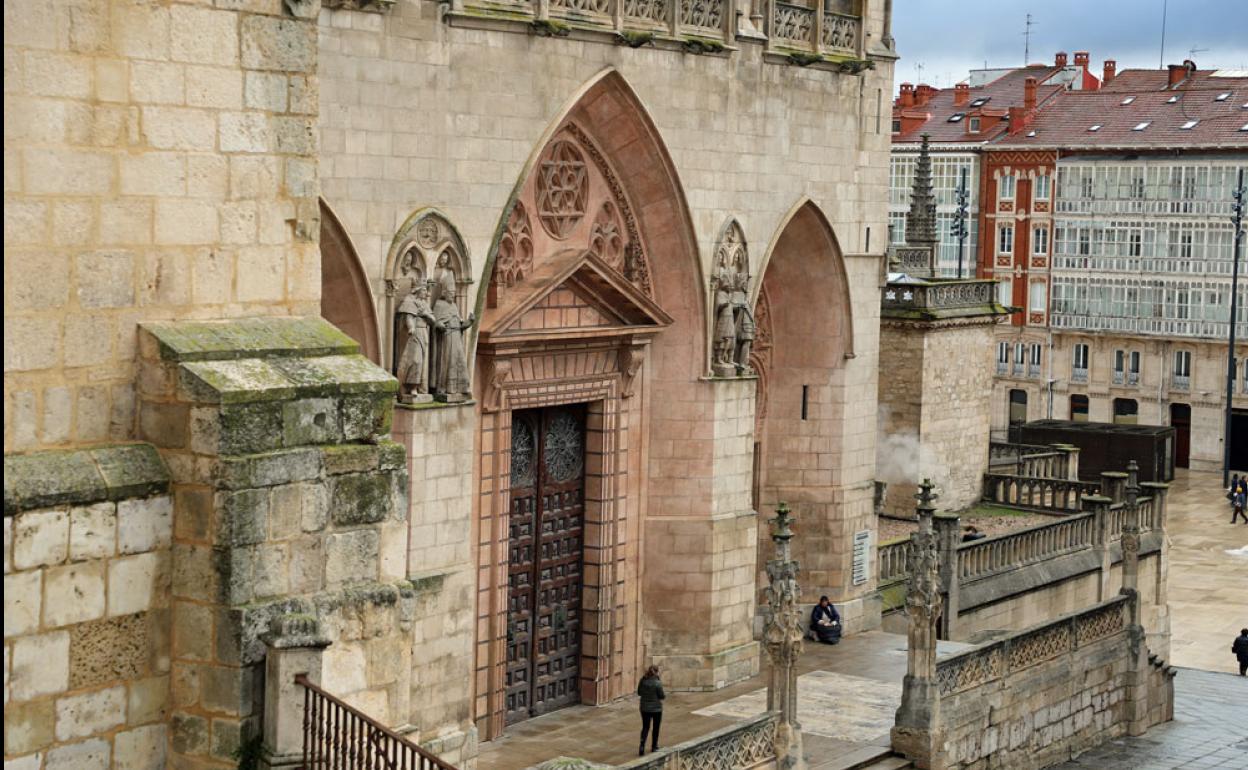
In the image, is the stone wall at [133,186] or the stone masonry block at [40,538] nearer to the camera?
the stone masonry block at [40,538]

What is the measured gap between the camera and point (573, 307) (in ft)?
77.7

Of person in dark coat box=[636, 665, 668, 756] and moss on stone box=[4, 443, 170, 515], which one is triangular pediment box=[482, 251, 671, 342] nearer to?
person in dark coat box=[636, 665, 668, 756]

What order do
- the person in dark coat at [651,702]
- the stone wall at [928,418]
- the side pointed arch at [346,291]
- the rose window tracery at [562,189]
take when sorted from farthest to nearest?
the stone wall at [928,418] < the rose window tracery at [562,189] < the person in dark coat at [651,702] < the side pointed arch at [346,291]

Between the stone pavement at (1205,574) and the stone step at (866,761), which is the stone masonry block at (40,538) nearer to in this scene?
the stone step at (866,761)

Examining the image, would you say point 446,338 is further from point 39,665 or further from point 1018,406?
point 1018,406

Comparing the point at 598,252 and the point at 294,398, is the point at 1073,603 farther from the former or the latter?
the point at 294,398

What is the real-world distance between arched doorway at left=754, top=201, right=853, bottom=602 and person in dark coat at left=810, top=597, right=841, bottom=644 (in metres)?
0.67

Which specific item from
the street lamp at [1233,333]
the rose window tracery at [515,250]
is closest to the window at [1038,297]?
the street lamp at [1233,333]

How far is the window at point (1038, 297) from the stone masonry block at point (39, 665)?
73725mm

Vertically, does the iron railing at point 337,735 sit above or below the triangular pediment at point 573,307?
below

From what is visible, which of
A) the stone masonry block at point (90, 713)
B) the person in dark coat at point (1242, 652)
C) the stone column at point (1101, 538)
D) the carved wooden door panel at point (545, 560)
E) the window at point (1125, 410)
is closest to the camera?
the stone masonry block at point (90, 713)

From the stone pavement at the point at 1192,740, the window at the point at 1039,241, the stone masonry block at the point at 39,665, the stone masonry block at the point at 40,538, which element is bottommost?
the stone pavement at the point at 1192,740

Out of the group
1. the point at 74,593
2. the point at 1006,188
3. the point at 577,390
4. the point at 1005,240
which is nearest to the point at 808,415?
the point at 577,390

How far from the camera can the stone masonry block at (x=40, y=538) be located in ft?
29.6
